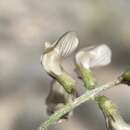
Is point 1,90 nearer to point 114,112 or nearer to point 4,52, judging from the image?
point 4,52

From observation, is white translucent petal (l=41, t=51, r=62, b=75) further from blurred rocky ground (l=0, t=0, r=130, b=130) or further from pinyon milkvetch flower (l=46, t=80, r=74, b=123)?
blurred rocky ground (l=0, t=0, r=130, b=130)

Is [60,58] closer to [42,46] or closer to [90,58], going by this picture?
[90,58]

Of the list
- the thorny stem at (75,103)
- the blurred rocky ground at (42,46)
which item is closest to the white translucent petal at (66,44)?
the thorny stem at (75,103)

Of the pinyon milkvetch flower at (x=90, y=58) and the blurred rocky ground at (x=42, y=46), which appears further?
the blurred rocky ground at (x=42, y=46)

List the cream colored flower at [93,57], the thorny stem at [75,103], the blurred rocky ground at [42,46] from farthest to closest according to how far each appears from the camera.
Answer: the blurred rocky ground at [42,46] → the cream colored flower at [93,57] → the thorny stem at [75,103]

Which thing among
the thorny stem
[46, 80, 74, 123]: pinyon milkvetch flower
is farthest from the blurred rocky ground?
the thorny stem

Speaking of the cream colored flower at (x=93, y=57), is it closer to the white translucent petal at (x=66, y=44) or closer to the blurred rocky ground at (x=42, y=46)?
the white translucent petal at (x=66, y=44)

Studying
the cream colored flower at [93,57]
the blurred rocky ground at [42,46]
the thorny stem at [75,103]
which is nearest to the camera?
the thorny stem at [75,103]
